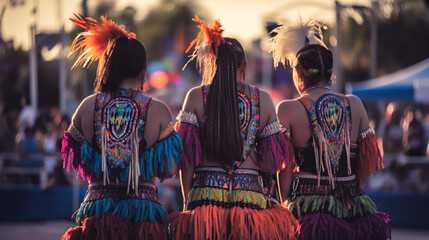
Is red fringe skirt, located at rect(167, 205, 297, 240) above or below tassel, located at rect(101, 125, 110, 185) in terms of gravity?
below

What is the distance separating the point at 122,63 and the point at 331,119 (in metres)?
1.56

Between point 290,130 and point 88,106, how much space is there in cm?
146

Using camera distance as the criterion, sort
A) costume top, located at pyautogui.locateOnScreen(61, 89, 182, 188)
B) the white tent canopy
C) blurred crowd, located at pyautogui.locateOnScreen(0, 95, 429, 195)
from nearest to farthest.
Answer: costume top, located at pyautogui.locateOnScreen(61, 89, 182, 188), blurred crowd, located at pyautogui.locateOnScreen(0, 95, 429, 195), the white tent canopy

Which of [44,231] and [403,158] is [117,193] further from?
[403,158]

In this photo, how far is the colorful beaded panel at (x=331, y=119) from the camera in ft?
21.8

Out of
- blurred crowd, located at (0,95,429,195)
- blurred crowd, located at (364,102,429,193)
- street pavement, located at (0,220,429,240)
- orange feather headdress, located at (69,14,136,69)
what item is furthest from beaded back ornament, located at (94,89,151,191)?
blurred crowd, located at (364,102,429,193)

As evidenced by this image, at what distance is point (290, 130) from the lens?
6668 millimetres

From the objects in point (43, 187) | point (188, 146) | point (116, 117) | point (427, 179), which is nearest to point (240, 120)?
point (188, 146)

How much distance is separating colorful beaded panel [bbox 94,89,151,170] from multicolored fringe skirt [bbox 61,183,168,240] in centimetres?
20

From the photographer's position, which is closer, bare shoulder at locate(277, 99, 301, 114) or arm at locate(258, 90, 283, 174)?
arm at locate(258, 90, 283, 174)

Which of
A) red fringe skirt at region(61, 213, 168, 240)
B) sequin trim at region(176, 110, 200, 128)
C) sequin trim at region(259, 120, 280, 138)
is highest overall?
sequin trim at region(176, 110, 200, 128)

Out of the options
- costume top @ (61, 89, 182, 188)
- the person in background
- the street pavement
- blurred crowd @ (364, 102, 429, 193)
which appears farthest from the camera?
the person in background

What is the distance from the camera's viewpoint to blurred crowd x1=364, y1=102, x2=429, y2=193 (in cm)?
1529

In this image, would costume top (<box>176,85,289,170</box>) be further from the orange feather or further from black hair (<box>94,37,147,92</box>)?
black hair (<box>94,37,147,92</box>)
